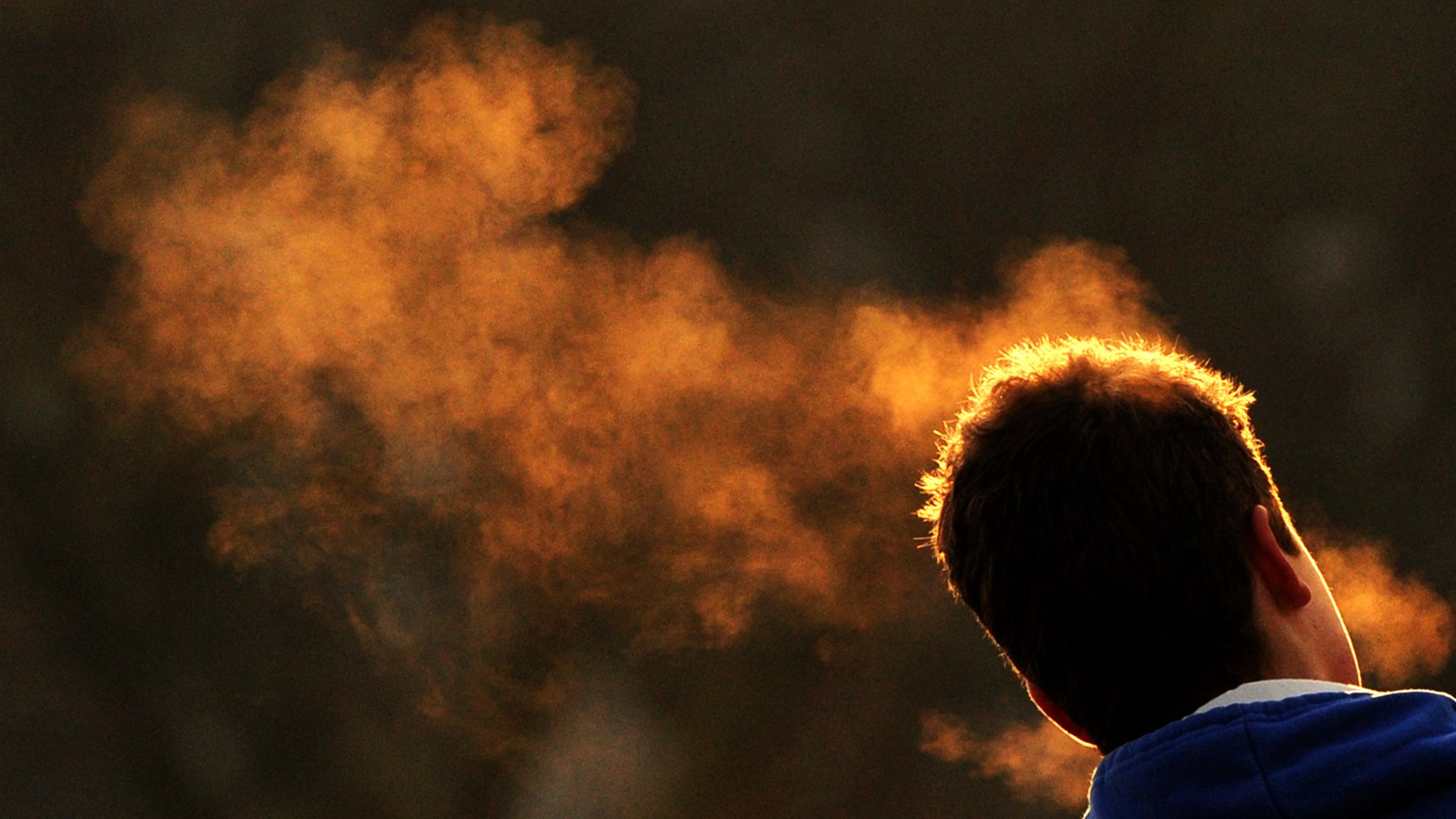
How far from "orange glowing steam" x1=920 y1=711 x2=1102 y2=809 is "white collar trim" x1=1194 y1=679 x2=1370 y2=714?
5.03 metres

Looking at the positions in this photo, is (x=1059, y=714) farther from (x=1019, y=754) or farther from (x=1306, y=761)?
(x=1019, y=754)

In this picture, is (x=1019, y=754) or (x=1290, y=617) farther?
(x=1019, y=754)

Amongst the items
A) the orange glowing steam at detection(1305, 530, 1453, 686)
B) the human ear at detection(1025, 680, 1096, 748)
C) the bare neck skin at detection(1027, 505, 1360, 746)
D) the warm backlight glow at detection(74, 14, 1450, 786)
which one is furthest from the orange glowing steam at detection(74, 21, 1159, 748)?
the bare neck skin at detection(1027, 505, 1360, 746)

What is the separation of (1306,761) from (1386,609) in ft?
19.1

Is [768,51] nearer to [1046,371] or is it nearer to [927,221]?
[927,221]

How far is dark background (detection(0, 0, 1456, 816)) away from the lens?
5609 mm

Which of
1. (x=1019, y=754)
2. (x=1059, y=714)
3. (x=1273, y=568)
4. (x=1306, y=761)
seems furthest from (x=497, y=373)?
(x=1306, y=761)

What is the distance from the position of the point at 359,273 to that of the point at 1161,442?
5249 millimetres

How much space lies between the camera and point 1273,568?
1.03 meters

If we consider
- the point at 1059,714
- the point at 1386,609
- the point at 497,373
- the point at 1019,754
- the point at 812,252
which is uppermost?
the point at 812,252

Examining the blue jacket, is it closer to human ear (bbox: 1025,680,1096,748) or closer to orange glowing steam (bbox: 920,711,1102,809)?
human ear (bbox: 1025,680,1096,748)

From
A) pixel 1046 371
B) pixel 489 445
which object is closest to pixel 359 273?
pixel 489 445

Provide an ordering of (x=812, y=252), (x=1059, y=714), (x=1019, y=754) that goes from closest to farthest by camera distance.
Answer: (x=1059, y=714) < (x=1019, y=754) < (x=812, y=252)

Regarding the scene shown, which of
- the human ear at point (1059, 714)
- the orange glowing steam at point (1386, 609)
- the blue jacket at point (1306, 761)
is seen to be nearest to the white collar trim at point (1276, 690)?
the blue jacket at point (1306, 761)
